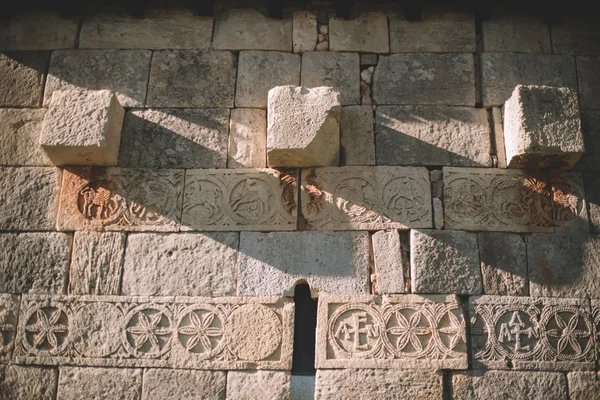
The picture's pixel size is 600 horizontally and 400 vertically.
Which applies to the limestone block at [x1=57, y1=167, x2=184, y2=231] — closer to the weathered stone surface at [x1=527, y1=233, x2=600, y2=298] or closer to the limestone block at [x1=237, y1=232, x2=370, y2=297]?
the limestone block at [x1=237, y1=232, x2=370, y2=297]

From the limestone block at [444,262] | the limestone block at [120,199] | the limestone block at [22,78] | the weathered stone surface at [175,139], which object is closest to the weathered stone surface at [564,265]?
the limestone block at [444,262]

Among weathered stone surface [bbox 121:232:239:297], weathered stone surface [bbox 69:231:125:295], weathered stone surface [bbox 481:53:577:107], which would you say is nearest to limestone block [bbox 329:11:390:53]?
weathered stone surface [bbox 481:53:577:107]

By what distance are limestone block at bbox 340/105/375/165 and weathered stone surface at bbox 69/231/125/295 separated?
1.89 metres

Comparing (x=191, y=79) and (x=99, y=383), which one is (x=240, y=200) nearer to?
(x=191, y=79)

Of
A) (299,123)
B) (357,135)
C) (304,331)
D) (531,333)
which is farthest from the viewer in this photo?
(357,135)

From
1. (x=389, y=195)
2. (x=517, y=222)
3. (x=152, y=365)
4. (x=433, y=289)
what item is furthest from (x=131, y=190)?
(x=517, y=222)

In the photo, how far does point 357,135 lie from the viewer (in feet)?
15.8

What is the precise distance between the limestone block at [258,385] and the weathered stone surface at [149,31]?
2770 mm

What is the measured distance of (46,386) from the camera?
14.1 feet

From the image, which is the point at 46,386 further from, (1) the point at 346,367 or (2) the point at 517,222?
(2) the point at 517,222

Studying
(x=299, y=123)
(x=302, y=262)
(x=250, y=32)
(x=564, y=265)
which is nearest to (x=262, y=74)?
(x=250, y=32)

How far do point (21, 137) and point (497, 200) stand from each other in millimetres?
3884

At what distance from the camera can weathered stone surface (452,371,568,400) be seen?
414 centimetres

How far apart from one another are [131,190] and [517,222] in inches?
118
